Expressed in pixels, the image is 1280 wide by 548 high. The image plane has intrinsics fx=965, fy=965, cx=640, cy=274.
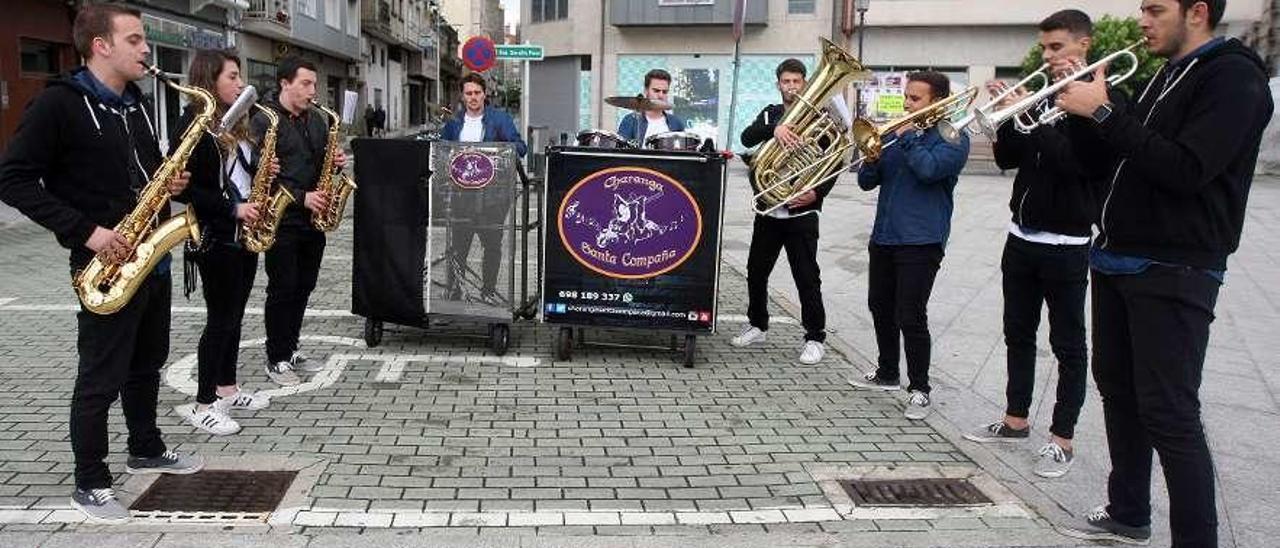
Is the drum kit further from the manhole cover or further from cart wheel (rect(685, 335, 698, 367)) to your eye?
the manhole cover

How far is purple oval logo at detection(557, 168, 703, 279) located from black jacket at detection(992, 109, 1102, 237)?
2.06 meters

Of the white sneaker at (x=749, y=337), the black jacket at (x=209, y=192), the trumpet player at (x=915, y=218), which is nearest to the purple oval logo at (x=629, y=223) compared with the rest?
the white sneaker at (x=749, y=337)

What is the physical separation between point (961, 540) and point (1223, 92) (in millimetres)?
1787

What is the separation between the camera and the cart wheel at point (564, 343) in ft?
20.4

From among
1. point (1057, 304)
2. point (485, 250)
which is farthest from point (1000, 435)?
point (485, 250)

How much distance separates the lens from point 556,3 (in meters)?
34.2

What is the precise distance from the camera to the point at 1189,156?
9.74ft

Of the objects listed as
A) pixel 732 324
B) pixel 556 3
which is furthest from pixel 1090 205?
pixel 556 3

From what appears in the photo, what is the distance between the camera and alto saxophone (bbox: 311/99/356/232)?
5.53m

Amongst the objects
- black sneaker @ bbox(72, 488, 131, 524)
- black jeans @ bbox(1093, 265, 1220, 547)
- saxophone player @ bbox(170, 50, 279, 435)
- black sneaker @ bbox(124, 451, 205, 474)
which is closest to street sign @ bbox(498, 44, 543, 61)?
saxophone player @ bbox(170, 50, 279, 435)

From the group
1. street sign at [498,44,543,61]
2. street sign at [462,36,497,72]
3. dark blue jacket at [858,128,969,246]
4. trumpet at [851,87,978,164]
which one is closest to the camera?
trumpet at [851,87,978,164]

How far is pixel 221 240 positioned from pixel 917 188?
3.52 meters

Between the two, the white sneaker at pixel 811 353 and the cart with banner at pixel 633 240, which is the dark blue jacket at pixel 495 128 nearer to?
the cart with banner at pixel 633 240

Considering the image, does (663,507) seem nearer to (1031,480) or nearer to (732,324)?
(1031,480)
